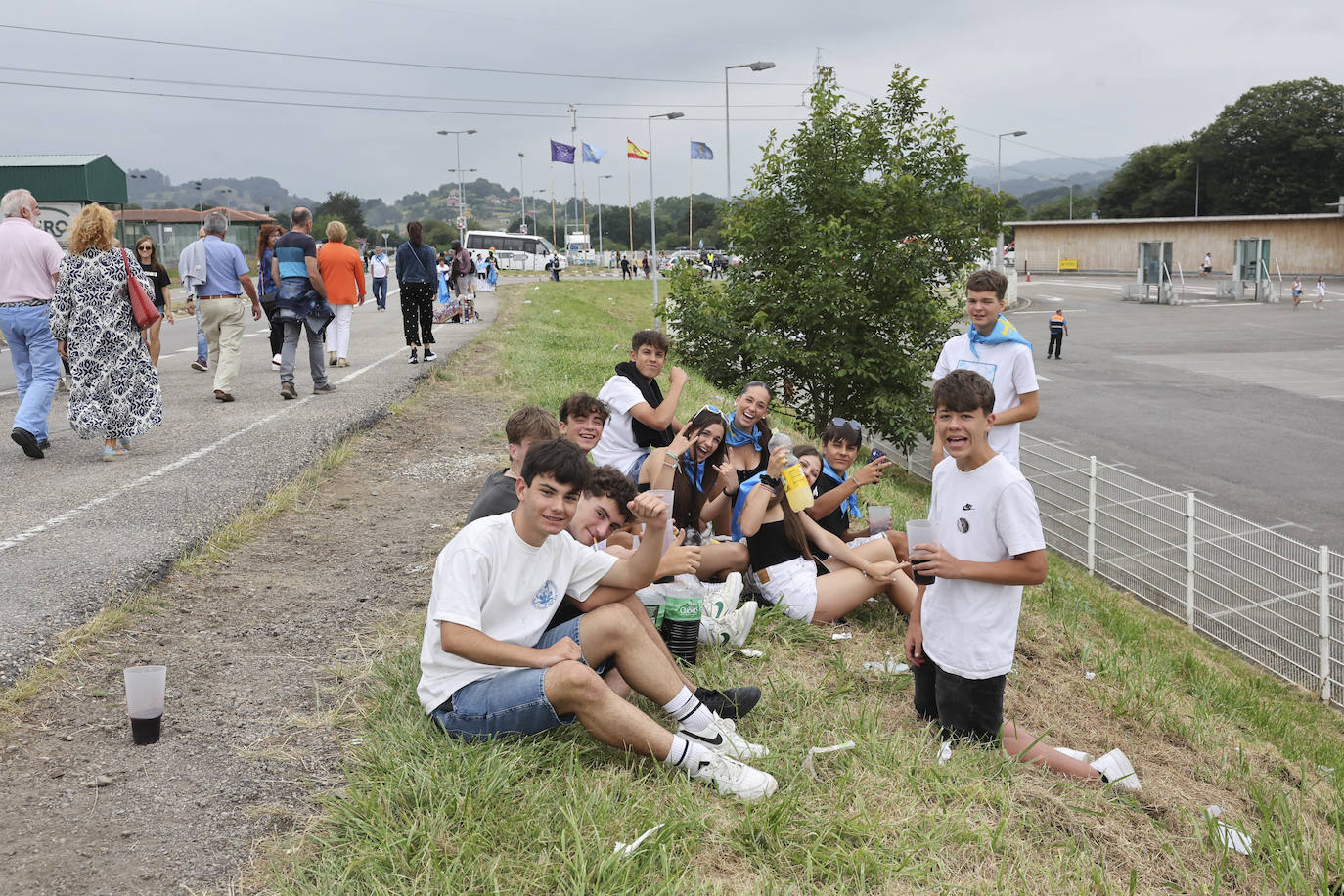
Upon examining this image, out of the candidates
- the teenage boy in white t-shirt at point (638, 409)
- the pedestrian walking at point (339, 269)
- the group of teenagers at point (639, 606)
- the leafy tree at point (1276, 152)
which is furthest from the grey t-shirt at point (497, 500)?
the leafy tree at point (1276, 152)

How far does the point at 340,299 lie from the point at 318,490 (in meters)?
5.06

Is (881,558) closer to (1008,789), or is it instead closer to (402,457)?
(1008,789)

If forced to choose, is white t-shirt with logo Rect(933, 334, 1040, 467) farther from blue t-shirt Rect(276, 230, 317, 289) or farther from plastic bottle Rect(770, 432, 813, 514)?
blue t-shirt Rect(276, 230, 317, 289)

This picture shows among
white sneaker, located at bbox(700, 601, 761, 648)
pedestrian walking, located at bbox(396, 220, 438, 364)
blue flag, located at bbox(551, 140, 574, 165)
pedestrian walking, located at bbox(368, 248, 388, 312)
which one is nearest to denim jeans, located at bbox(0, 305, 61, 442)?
pedestrian walking, located at bbox(396, 220, 438, 364)

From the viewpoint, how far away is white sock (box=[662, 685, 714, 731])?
12.4 feet

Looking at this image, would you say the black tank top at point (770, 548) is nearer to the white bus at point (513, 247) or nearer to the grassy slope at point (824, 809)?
the grassy slope at point (824, 809)

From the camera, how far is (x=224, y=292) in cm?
1117

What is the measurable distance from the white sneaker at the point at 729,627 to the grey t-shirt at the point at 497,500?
4.28ft

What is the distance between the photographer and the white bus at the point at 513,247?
6284cm

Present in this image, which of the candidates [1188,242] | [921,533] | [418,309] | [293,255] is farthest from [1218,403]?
[1188,242]

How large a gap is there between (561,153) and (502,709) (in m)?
35.4

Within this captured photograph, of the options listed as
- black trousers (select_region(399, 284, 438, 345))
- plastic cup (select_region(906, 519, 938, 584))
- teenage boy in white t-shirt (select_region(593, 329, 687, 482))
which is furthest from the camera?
black trousers (select_region(399, 284, 438, 345))

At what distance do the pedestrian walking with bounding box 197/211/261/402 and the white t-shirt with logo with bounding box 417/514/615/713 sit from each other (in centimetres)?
770

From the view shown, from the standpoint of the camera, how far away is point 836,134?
46.0 ft
